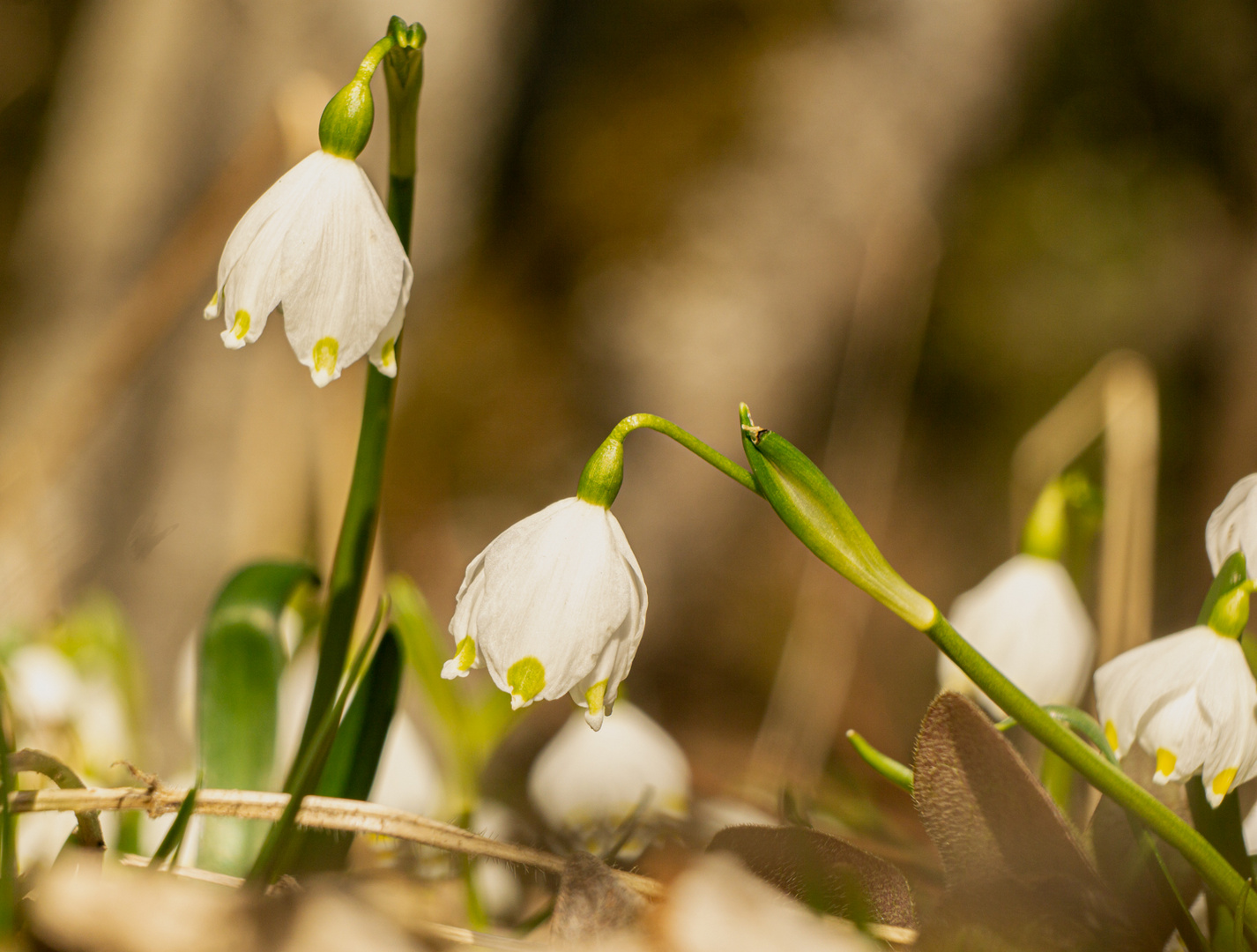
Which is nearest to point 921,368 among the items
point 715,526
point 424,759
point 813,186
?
point 813,186

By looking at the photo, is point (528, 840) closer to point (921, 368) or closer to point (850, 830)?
point (850, 830)

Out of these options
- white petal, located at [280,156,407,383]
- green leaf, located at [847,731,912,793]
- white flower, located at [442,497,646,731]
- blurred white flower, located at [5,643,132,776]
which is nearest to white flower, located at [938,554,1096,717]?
green leaf, located at [847,731,912,793]

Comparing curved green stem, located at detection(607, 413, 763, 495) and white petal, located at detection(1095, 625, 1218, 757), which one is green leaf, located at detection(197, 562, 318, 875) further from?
white petal, located at detection(1095, 625, 1218, 757)

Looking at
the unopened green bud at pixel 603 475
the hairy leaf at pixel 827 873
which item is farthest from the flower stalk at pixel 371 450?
the hairy leaf at pixel 827 873

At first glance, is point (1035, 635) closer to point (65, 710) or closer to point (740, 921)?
point (740, 921)


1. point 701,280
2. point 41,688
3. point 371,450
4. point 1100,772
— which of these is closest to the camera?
point 1100,772

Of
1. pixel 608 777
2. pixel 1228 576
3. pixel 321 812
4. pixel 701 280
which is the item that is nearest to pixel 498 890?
pixel 608 777
